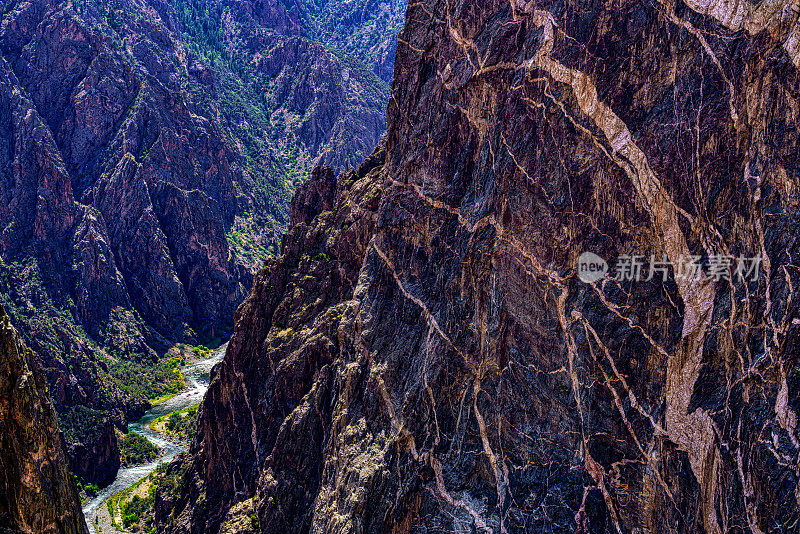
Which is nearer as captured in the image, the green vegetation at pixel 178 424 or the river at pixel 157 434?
the river at pixel 157 434

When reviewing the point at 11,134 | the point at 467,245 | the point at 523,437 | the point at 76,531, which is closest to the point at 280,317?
the point at 467,245

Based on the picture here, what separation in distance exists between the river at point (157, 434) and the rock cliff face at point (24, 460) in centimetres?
7713

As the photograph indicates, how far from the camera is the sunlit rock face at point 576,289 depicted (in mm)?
26656

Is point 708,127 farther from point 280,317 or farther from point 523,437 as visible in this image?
point 280,317

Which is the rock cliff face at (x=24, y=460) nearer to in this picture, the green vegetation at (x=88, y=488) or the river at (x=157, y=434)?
the river at (x=157, y=434)

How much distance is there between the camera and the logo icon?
1189 inches

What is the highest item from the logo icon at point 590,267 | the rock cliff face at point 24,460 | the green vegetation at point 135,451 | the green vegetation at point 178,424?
the logo icon at point 590,267

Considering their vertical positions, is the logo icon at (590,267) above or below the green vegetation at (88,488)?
above

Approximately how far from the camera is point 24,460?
62.2ft

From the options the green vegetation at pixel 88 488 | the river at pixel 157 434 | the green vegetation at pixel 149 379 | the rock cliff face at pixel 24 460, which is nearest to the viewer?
the rock cliff face at pixel 24 460

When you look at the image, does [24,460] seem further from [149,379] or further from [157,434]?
[149,379]

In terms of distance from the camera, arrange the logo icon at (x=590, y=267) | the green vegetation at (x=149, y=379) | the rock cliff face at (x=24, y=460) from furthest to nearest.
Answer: the green vegetation at (x=149, y=379) → the logo icon at (x=590, y=267) → the rock cliff face at (x=24, y=460)

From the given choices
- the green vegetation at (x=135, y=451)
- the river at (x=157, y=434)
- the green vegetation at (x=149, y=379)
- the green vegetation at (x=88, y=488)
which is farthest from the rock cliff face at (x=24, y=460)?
the green vegetation at (x=149, y=379)

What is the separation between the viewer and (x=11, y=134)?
7279 inches
